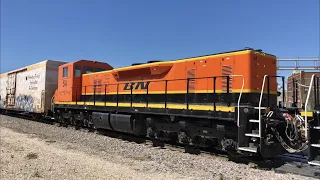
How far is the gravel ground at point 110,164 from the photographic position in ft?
21.0

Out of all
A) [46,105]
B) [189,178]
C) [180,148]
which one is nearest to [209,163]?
[189,178]

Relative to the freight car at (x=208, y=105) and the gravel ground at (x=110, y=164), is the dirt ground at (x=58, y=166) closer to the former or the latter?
the gravel ground at (x=110, y=164)

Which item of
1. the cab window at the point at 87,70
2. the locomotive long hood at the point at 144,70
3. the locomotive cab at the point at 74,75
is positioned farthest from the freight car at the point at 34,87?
the locomotive long hood at the point at 144,70

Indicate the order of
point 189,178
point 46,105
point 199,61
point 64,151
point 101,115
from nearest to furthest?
point 189,178, point 64,151, point 199,61, point 101,115, point 46,105

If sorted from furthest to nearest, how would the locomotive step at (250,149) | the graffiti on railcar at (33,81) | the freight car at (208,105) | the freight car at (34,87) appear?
1. the graffiti on railcar at (33,81)
2. the freight car at (34,87)
3. the freight car at (208,105)
4. the locomotive step at (250,149)

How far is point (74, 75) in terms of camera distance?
16078mm

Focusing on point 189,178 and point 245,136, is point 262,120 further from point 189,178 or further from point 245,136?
point 189,178

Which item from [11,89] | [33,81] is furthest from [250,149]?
[11,89]

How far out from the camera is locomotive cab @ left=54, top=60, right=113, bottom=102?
1609 centimetres

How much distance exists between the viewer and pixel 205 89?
Answer: 9523 millimetres

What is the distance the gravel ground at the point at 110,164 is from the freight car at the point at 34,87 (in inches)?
378

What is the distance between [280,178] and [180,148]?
13.4 feet

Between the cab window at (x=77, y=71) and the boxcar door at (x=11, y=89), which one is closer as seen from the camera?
the cab window at (x=77, y=71)

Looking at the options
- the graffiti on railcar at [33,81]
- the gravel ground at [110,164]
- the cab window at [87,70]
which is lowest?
the gravel ground at [110,164]
